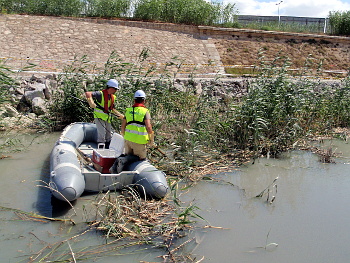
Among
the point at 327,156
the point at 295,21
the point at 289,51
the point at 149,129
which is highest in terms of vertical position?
the point at 295,21

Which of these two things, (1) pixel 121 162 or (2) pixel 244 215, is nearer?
(2) pixel 244 215

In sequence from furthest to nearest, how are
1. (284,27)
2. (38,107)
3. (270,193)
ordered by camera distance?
(284,27)
(38,107)
(270,193)

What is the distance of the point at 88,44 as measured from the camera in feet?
58.2

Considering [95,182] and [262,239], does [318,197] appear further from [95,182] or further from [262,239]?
[95,182]

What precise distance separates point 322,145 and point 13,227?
24.4 ft

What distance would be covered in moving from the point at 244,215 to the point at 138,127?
6.57 feet

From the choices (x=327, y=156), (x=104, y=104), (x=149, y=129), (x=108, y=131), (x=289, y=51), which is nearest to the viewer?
(x=149, y=129)

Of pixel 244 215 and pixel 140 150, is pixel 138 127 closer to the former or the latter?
pixel 140 150

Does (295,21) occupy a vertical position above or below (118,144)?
above

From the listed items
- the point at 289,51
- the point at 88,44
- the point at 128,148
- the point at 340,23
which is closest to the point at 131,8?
the point at 88,44

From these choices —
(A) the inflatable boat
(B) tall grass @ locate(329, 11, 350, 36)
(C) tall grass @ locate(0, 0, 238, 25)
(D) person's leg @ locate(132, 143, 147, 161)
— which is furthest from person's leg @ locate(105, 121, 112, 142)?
(B) tall grass @ locate(329, 11, 350, 36)

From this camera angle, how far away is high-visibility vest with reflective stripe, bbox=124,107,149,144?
6.04 metres

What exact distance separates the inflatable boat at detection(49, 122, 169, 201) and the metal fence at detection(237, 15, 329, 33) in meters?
20.9

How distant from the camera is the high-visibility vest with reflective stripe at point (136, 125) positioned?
6043 millimetres
